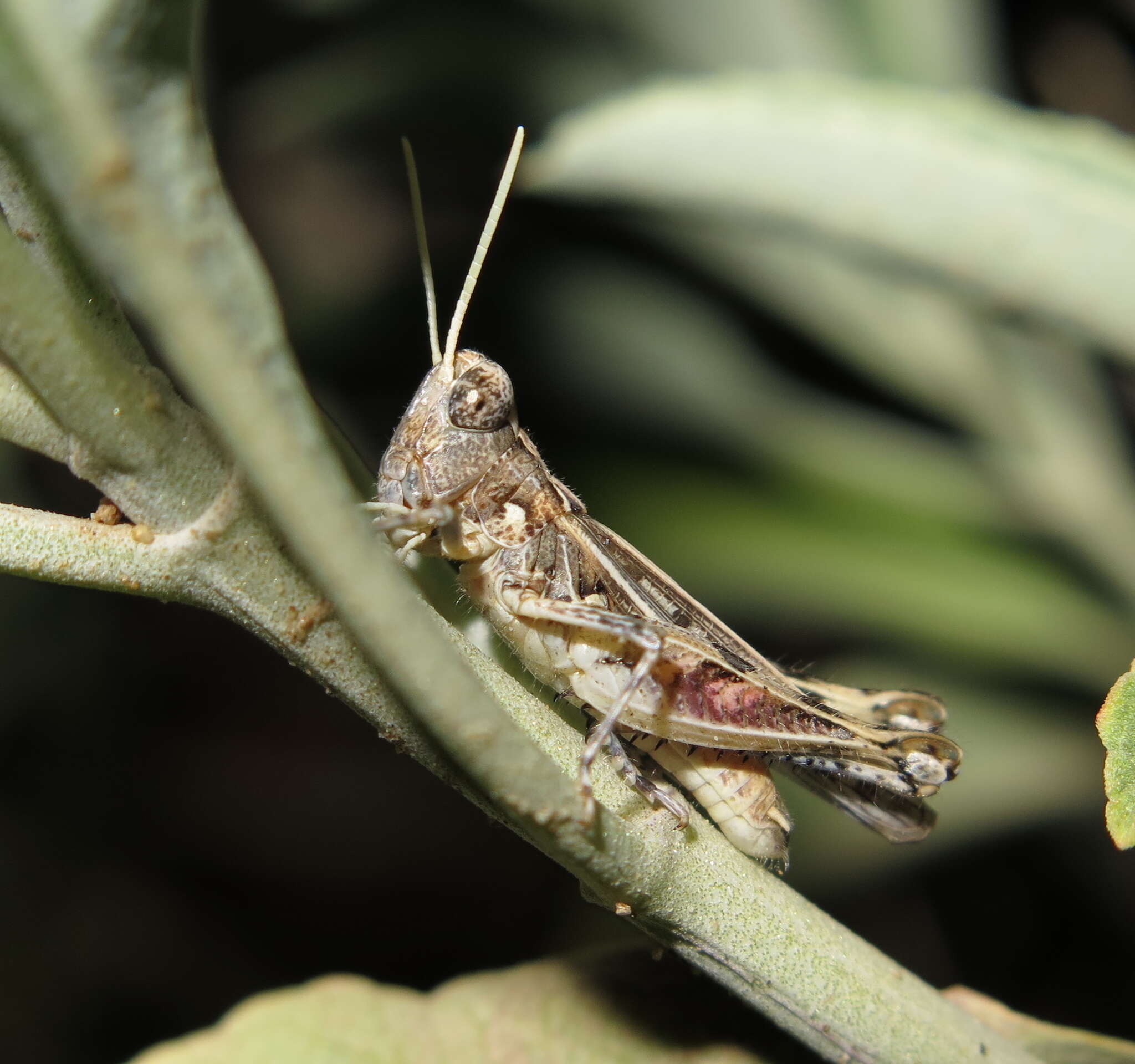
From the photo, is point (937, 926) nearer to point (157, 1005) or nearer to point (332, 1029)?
point (157, 1005)

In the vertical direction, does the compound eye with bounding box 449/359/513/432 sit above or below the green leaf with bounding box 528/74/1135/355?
below

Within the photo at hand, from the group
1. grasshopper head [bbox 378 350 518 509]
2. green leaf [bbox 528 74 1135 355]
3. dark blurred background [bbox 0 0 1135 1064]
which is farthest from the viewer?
dark blurred background [bbox 0 0 1135 1064]

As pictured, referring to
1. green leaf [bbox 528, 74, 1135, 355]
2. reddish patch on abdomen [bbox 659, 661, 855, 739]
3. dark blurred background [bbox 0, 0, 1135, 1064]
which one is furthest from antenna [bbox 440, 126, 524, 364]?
dark blurred background [bbox 0, 0, 1135, 1064]

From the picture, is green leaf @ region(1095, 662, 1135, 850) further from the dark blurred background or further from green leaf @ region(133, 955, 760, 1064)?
the dark blurred background

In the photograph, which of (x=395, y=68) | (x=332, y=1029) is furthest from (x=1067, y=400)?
(x=332, y=1029)

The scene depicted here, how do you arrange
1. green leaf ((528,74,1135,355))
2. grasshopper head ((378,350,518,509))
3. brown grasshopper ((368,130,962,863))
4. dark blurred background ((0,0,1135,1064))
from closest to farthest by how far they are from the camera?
green leaf ((528,74,1135,355))
brown grasshopper ((368,130,962,863))
grasshopper head ((378,350,518,509))
dark blurred background ((0,0,1135,1064))

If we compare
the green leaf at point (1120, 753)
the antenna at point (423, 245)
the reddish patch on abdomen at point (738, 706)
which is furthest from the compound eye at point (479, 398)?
the green leaf at point (1120, 753)

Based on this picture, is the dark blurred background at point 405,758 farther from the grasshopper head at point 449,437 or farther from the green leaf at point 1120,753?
the green leaf at point 1120,753
